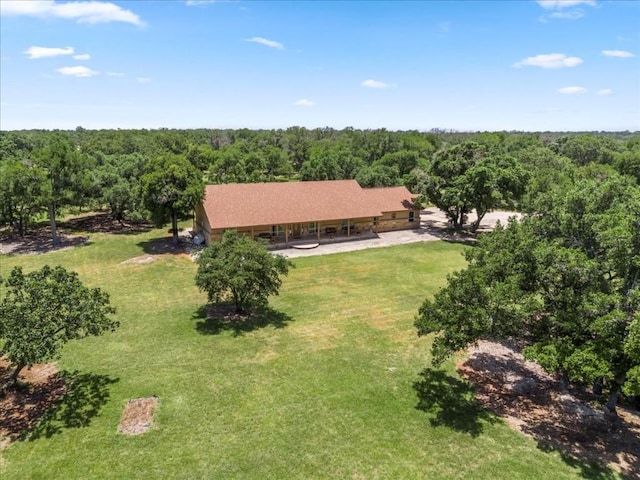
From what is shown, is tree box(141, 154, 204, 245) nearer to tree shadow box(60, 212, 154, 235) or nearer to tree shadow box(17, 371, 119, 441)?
tree shadow box(60, 212, 154, 235)

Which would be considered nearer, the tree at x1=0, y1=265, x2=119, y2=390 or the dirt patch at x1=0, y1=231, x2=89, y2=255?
the tree at x1=0, y1=265, x2=119, y2=390

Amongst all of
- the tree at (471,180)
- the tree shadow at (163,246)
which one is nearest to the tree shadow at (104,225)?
the tree shadow at (163,246)

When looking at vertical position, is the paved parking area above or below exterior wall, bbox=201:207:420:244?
below

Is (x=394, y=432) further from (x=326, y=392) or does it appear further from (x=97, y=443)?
(x=97, y=443)

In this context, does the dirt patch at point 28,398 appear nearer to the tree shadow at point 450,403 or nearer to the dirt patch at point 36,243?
the tree shadow at point 450,403

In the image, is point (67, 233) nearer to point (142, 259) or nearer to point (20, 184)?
point (20, 184)

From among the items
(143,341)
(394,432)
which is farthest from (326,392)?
(143,341)

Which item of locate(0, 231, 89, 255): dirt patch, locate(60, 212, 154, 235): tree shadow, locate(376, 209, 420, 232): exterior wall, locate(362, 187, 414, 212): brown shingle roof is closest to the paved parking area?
locate(376, 209, 420, 232): exterior wall

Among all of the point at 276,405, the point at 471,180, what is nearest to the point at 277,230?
the point at 471,180
